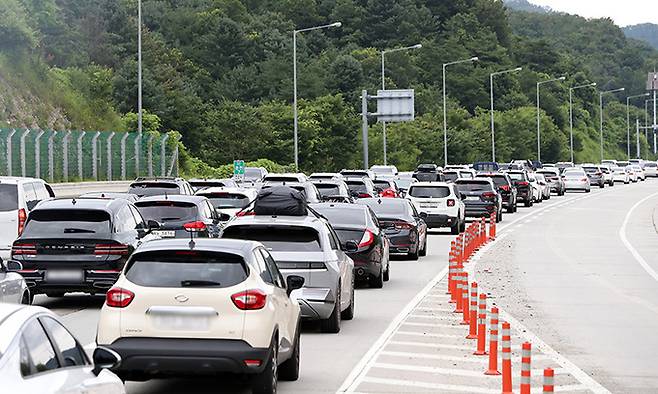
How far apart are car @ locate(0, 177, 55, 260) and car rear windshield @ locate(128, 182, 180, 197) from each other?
8.38 metres

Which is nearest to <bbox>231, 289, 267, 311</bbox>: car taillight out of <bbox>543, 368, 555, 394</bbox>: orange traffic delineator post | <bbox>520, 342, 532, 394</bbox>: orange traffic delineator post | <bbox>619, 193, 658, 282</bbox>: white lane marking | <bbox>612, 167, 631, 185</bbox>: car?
<bbox>520, 342, 532, 394</bbox>: orange traffic delineator post

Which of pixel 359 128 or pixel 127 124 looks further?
pixel 359 128

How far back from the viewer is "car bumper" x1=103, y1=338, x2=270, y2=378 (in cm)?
1169

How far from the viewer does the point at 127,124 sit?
3381 inches

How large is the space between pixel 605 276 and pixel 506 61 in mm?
130854

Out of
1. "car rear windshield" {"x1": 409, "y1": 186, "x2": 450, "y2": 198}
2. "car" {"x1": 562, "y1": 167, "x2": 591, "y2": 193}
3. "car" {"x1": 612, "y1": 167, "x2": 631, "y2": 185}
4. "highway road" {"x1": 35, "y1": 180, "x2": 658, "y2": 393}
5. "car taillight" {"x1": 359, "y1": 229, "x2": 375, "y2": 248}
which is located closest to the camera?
"highway road" {"x1": 35, "y1": 180, "x2": 658, "y2": 393}

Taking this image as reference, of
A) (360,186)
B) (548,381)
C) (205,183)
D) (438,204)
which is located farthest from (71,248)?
(360,186)

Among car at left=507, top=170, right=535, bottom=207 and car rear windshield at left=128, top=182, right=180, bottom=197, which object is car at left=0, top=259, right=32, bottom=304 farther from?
car at left=507, top=170, right=535, bottom=207

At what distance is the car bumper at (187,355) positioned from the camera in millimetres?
11688

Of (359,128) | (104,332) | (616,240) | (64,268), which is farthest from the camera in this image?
(359,128)

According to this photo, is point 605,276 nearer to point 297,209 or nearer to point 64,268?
point 297,209

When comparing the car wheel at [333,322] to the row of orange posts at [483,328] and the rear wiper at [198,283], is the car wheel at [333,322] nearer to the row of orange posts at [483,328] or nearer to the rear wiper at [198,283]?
the row of orange posts at [483,328]

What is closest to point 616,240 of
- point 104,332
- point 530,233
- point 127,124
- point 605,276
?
point 530,233

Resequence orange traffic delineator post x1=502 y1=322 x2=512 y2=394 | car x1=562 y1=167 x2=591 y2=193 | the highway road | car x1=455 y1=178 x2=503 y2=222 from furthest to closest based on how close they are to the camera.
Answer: car x1=562 y1=167 x2=591 y2=193
car x1=455 y1=178 x2=503 y2=222
the highway road
orange traffic delineator post x1=502 y1=322 x2=512 y2=394
